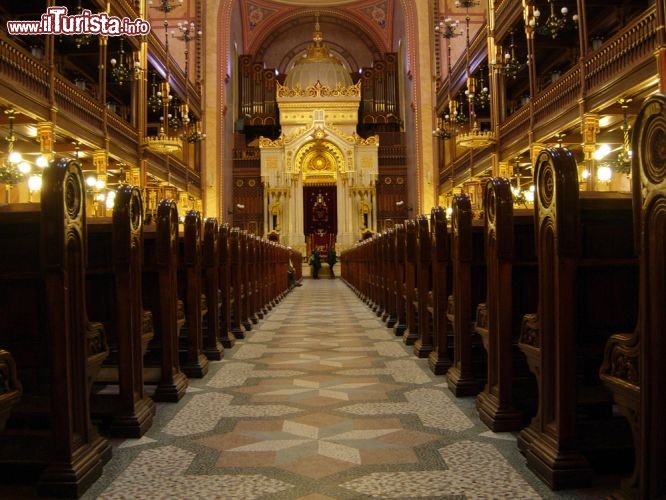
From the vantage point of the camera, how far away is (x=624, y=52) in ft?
34.7

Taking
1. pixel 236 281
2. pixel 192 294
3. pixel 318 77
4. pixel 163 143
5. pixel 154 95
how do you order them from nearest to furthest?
pixel 192 294 < pixel 236 281 < pixel 163 143 < pixel 154 95 < pixel 318 77

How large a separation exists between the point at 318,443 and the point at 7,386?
4.73 ft

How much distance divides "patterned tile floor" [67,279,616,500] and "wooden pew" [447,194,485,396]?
0.16m

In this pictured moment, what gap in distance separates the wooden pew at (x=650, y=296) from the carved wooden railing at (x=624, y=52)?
8891 mm

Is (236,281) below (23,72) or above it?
below

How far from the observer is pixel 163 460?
2.77m

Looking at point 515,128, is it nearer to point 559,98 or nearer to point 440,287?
point 559,98

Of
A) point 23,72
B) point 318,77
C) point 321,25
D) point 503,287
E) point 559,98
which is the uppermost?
point 321,25

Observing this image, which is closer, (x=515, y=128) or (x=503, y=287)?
(x=503, y=287)

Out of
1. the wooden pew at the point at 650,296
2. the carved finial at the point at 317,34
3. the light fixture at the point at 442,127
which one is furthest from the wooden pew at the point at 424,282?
the carved finial at the point at 317,34

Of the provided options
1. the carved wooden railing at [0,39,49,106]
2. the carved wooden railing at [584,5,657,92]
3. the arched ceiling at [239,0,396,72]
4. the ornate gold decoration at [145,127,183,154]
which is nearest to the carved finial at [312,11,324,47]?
the arched ceiling at [239,0,396,72]

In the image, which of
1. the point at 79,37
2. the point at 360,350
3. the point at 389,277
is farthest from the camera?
the point at 79,37

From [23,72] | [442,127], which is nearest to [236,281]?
[23,72]

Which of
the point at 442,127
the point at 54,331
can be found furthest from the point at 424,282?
the point at 442,127
